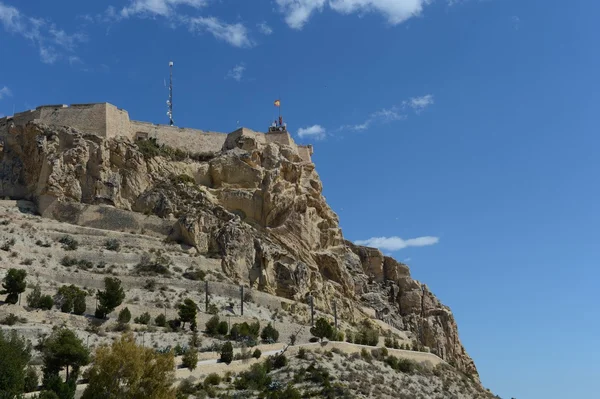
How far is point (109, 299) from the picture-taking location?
3650cm

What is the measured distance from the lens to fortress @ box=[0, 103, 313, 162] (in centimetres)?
5234

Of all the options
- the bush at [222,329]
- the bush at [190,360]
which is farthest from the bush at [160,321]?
the bush at [190,360]

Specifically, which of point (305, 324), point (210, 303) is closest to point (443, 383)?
point (305, 324)

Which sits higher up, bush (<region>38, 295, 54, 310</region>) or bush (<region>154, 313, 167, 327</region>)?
bush (<region>38, 295, 54, 310</region>)

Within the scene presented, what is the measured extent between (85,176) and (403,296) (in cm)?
2930

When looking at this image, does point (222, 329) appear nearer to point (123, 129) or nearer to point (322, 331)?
point (322, 331)

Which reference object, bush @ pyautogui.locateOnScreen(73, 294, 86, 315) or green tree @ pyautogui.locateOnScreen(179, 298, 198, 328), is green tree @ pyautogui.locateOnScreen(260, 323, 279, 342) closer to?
green tree @ pyautogui.locateOnScreen(179, 298, 198, 328)

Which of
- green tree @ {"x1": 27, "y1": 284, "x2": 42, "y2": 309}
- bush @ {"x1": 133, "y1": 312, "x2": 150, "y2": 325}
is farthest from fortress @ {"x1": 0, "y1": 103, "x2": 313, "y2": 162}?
bush @ {"x1": 133, "y1": 312, "x2": 150, "y2": 325}

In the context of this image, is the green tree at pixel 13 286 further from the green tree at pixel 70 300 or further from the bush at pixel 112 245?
the bush at pixel 112 245

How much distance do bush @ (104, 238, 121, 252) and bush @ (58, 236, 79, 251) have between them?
5.73 ft

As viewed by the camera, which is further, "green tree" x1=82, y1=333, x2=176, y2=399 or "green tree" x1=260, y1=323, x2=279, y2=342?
"green tree" x1=260, y1=323, x2=279, y2=342

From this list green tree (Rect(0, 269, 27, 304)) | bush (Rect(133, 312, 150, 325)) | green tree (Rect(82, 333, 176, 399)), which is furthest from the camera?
bush (Rect(133, 312, 150, 325))

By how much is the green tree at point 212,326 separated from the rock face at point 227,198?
23.7 feet

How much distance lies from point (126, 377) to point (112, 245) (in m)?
18.7
